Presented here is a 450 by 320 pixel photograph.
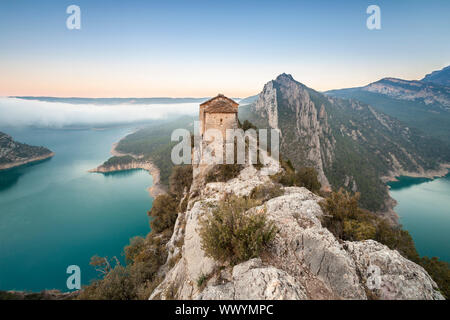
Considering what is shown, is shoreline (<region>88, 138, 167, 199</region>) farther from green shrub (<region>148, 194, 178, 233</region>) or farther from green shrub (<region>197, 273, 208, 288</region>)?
green shrub (<region>197, 273, 208, 288</region>)

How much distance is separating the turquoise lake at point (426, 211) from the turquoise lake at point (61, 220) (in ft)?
220

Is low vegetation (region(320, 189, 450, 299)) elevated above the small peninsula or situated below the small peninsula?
above

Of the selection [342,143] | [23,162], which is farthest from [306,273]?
[23,162]

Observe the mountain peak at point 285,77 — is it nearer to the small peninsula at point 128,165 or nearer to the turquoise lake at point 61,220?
the small peninsula at point 128,165

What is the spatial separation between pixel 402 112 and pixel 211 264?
254m

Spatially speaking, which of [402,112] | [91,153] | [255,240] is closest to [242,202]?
[255,240]

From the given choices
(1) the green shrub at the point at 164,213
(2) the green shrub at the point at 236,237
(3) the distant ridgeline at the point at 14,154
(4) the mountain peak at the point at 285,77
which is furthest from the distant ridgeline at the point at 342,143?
(3) the distant ridgeline at the point at 14,154

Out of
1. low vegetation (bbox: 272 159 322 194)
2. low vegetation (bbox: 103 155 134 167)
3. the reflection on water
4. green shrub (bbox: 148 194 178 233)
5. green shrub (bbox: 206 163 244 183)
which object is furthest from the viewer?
low vegetation (bbox: 103 155 134 167)

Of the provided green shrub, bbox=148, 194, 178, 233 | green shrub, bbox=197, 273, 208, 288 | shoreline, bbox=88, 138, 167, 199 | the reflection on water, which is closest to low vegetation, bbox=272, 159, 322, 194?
green shrub, bbox=197, 273, 208, 288

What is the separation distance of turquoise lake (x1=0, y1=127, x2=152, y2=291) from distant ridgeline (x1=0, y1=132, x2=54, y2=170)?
6.63 metres

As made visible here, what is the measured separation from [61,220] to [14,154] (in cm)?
8221

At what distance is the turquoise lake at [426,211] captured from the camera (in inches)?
1618

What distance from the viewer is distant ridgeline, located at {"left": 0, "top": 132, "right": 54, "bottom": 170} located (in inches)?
3413
